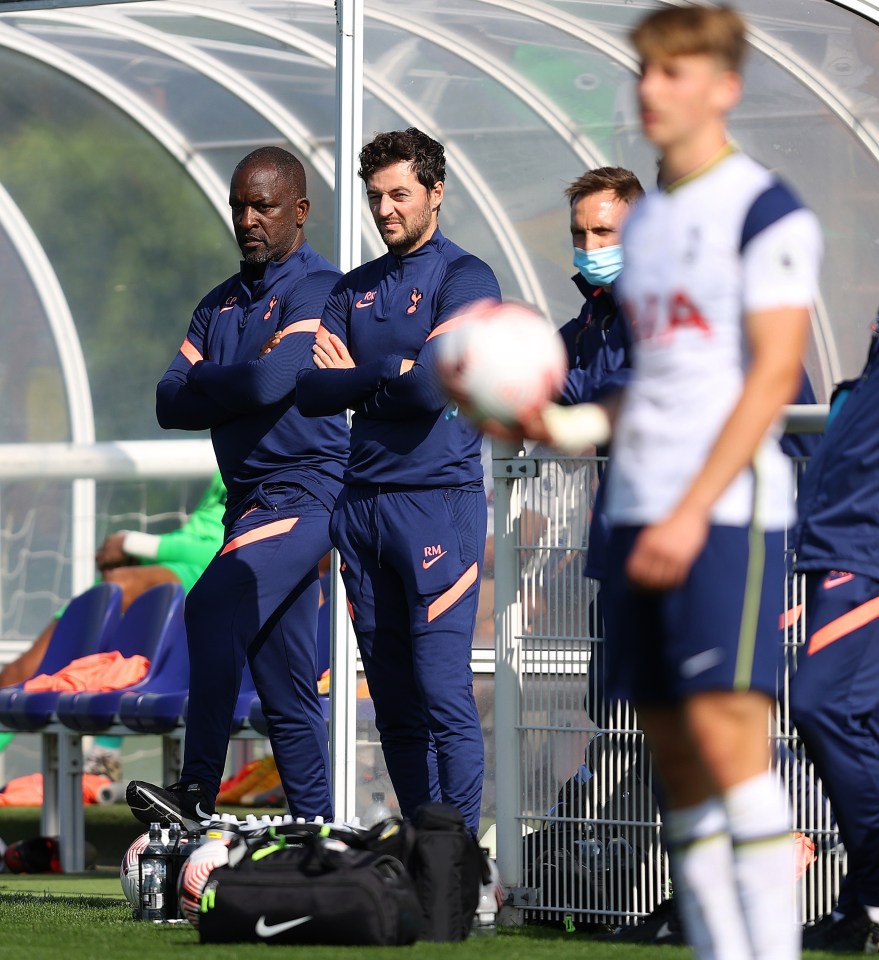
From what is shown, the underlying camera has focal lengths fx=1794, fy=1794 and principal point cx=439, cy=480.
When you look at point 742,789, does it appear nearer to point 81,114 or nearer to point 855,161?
point 855,161

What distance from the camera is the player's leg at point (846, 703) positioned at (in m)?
4.63

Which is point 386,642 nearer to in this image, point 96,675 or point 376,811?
point 376,811

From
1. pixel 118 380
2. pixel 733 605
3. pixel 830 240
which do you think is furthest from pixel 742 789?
pixel 118 380

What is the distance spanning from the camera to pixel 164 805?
6039mm

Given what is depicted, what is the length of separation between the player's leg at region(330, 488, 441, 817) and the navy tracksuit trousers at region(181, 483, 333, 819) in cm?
42

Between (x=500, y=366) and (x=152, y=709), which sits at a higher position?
(x=500, y=366)

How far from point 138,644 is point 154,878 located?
439cm

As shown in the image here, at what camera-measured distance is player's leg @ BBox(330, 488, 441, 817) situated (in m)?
5.80

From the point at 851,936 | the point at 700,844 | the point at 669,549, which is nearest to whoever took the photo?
the point at 669,549

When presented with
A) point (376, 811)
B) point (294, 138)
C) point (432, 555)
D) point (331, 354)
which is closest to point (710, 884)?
point (432, 555)

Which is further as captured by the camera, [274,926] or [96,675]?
[96,675]

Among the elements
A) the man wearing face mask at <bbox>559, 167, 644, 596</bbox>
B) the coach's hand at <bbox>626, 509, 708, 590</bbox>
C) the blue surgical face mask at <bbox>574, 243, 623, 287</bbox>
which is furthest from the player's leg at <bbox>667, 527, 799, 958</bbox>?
the blue surgical face mask at <bbox>574, 243, 623, 287</bbox>

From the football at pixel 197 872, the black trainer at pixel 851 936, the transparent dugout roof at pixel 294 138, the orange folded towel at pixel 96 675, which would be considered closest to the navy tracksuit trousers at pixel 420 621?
the football at pixel 197 872

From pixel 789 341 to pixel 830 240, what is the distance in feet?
20.3
